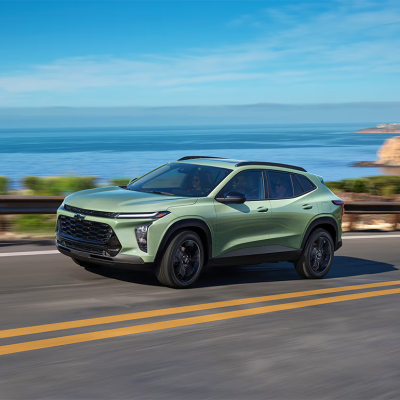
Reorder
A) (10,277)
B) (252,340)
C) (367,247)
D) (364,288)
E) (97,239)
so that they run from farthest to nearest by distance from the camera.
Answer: (367,247) < (364,288) < (10,277) < (97,239) < (252,340)

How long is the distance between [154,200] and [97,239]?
0.79 meters

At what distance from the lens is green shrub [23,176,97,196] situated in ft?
45.3

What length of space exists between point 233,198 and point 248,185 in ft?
2.16

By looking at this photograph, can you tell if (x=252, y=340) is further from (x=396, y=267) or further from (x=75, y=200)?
(x=396, y=267)

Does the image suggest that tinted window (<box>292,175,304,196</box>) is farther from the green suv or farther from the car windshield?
the car windshield

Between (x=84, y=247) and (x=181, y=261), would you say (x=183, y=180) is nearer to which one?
(x=181, y=261)

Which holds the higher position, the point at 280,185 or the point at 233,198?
the point at 280,185

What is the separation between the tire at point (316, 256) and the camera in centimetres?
852

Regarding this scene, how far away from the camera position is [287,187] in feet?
27.8

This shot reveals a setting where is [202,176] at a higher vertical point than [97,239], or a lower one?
higher

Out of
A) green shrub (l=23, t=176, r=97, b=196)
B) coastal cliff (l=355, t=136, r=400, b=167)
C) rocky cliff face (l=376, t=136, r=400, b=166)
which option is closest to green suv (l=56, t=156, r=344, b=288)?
green shrub (l=23, t=176, r=97, b=196)

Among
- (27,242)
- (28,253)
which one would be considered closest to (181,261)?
(28,253)

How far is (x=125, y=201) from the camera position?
6.96 meters

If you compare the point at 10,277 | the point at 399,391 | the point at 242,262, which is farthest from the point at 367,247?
the point at 399,391
